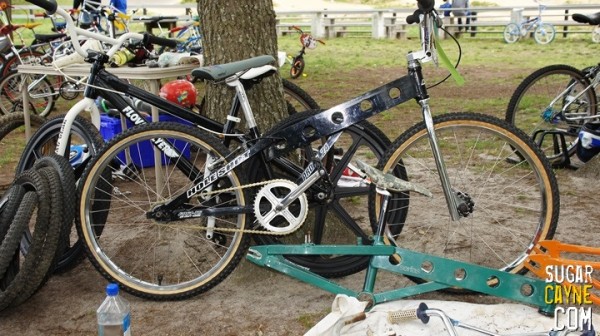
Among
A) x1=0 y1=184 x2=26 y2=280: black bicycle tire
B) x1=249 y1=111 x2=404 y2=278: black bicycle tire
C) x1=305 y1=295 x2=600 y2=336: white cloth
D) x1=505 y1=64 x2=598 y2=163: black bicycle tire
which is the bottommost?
x1=305 y1=295 x2=600 y2=336: white cloth

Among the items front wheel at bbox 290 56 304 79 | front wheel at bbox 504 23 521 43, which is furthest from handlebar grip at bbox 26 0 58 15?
front wheel at bbox 504 23 521 43

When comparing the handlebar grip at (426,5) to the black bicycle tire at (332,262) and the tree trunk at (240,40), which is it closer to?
the black bicycle tire at (332,262)

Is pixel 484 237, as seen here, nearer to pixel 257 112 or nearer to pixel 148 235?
pixel 257 112

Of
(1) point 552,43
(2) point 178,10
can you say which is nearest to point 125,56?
(1) point 552,43

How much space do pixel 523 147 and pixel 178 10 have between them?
2812cm

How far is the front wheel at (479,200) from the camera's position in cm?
331

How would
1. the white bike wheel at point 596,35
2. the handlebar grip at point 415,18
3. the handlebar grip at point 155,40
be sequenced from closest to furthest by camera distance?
the handlebar grip at point 415,18 < the handlebar grip at point 155,40 < the white bike wheel at point 596,35

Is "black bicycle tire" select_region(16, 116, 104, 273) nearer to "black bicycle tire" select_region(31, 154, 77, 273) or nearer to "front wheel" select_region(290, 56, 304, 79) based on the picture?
"black bicycle tire" select_region(31, 154, 77, 273)

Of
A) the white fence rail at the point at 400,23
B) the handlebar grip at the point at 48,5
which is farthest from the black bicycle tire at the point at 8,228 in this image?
the white fence rail at the point at 400,23

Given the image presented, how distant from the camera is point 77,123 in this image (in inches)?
151

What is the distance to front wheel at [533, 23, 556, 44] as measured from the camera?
17953mm

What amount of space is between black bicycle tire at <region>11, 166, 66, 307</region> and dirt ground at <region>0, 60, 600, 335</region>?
0.17 m

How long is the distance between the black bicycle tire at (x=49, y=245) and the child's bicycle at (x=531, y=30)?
16.9 meters

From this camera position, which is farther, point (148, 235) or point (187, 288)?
point (148, 235)
